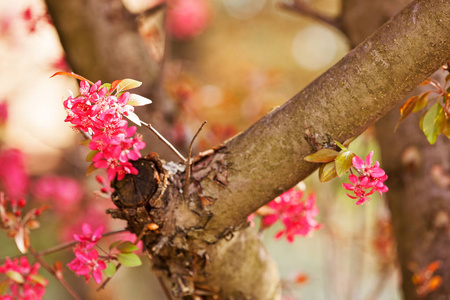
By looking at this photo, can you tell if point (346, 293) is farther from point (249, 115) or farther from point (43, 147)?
point (43, 147)

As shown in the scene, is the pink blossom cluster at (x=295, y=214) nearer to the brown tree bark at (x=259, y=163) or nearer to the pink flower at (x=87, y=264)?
the brown tree bark at (x=259, y=163)

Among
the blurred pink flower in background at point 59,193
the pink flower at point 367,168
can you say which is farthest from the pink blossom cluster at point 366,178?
the blurred pink flower in background at point 59,193

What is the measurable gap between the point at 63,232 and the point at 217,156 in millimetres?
1626

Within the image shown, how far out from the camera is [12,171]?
2.00 m

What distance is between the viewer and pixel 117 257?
0.69m

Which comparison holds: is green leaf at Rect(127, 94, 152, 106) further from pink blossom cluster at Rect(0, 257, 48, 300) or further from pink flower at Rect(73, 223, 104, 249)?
pink blossom cluster at Rect(0, 257, 48, 300)

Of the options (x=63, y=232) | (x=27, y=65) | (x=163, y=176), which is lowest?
(x=163, y=176)

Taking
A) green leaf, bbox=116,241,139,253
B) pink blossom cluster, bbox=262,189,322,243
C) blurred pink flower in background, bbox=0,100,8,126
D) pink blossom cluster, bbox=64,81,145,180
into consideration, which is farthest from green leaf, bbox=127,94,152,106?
blurred pink flower in background, bbox=0,100,8,126

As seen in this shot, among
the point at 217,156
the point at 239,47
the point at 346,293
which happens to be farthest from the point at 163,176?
the point at 239,47

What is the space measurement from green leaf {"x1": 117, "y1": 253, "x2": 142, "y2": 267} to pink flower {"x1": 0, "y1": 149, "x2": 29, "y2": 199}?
1508 millimetres

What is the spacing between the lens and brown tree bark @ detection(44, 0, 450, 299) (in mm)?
607

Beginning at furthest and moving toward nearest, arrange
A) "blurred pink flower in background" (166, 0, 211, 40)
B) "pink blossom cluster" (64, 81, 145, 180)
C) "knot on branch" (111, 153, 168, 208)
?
1. "blurred pink flower in background" (166, 0, 211, 40)
2. "knot on branch" (111, 153, 168, 208)
3. "pink blossom cluster" (64, 81, 145, 180)

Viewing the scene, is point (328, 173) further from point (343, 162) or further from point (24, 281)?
point (24, 281)

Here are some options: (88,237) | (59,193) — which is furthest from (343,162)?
(59,193)
